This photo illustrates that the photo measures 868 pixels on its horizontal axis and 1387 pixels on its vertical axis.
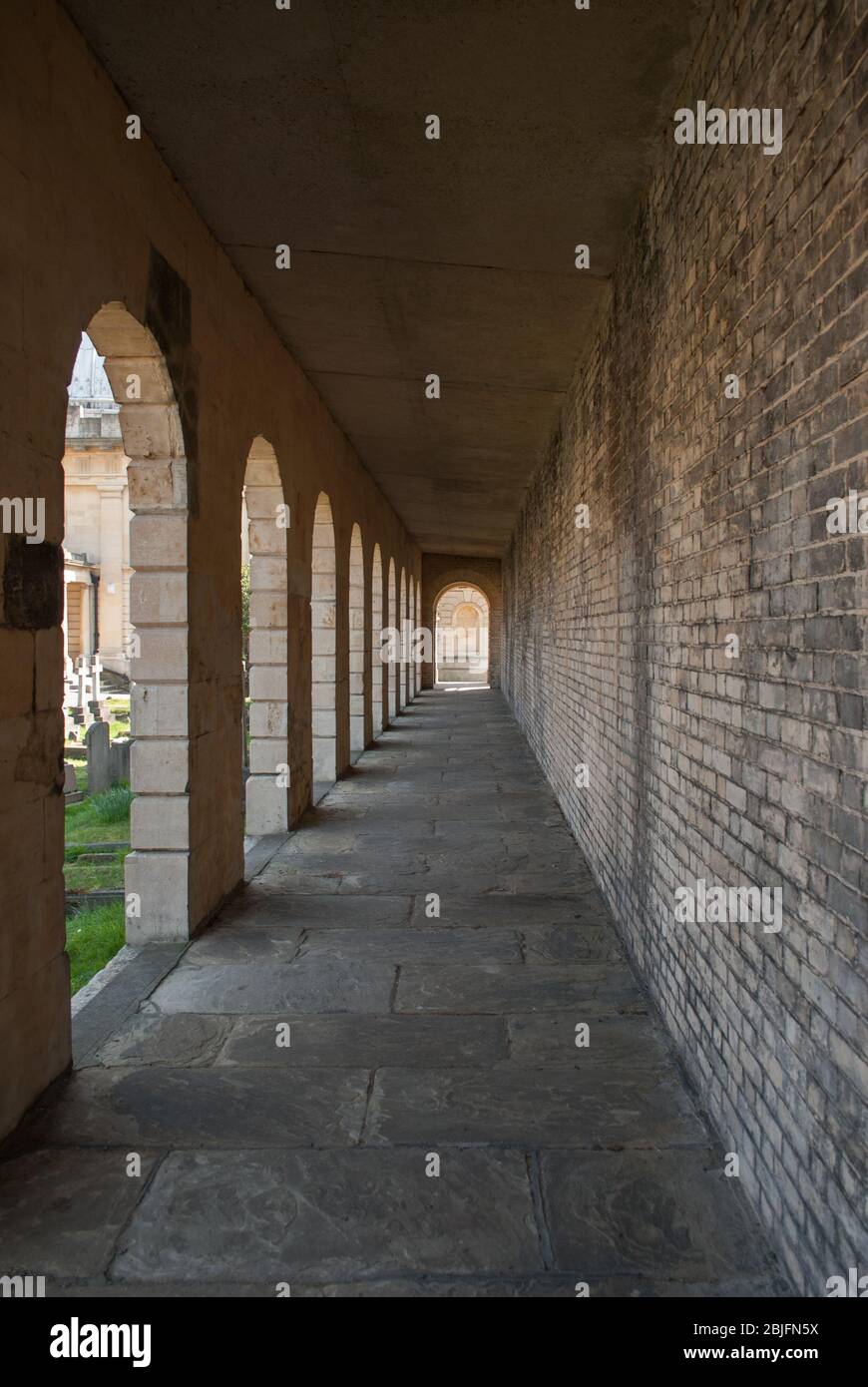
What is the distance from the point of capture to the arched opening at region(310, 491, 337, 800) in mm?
9258

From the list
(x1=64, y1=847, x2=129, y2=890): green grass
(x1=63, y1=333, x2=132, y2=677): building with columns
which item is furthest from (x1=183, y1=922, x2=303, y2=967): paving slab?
(x1=63, y1=333, x2=132, y2=677): building with columns

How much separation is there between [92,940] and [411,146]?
14.5 feet

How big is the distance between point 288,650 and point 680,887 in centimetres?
422

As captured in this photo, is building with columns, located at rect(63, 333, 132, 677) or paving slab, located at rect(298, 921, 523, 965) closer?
paving slab, located at rect(298, 921, 523, 965)

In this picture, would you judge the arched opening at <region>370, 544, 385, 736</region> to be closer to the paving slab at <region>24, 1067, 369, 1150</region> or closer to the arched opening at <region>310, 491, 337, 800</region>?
the arched opening at <region>310, 491, 337, 800</region>

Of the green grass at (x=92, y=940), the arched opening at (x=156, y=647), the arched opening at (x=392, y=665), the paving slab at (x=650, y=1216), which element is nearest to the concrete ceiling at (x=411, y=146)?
the arched opening at (x=156, y=647)

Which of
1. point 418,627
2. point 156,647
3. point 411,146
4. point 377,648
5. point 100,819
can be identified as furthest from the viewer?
point 418,627

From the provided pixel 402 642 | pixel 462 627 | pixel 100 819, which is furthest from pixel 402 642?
pixel 462 627

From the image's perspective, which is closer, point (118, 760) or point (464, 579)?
point (118, 760)

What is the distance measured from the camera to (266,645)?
22.7 feet

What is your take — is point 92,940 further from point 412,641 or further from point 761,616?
point 412,641

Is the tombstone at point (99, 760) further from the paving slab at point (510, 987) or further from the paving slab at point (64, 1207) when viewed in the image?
the paving slab at point (64, 1207)

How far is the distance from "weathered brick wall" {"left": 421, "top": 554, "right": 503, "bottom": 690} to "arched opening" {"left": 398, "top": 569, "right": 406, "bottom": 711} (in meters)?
5.88

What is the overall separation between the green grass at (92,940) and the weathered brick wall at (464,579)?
63.1 feet
